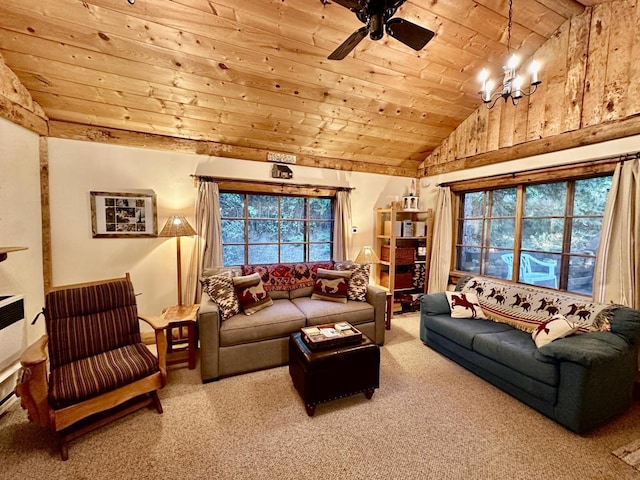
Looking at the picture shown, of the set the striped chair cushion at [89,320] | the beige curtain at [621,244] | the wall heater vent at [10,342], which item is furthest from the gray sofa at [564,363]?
the wall heater vent at [10,342]

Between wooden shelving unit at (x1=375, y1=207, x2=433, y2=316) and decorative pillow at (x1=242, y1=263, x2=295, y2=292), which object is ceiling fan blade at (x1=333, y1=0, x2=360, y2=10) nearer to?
decorative pillow at (x1=242, y1=263, x2=295, y2=292)

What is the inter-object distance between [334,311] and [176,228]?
1943 mm

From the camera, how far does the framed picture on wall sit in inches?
122

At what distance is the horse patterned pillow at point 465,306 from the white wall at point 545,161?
171 cm

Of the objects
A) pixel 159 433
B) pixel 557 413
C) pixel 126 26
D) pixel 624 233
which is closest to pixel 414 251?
pixel 624 233

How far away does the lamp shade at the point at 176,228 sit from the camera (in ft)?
9.82

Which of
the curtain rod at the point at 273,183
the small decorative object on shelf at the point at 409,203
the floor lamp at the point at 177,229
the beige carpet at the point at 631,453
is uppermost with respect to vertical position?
the curtain rod at the point at 273,183

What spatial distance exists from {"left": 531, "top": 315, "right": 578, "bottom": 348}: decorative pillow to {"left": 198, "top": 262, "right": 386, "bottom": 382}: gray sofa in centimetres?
145

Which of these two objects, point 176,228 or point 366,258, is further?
point 366,258

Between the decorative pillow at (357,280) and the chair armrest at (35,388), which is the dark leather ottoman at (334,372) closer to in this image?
the decorative pillow at (357,280)

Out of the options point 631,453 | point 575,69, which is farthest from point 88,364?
point 575,69

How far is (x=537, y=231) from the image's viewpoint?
3.43 m

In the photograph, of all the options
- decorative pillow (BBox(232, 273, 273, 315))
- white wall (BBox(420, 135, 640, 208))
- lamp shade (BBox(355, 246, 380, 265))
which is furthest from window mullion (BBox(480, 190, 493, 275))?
decorative pillow (BBox(232, 273, 273, 315))

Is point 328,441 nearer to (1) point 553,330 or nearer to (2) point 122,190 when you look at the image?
(1) point 553,330
